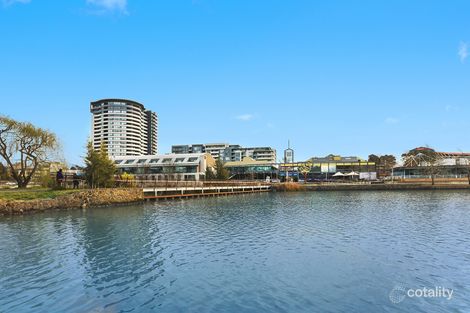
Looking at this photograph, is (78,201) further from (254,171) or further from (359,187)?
(254,171)

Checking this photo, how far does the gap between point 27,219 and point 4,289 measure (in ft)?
62.2

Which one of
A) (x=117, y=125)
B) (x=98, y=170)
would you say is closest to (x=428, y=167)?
(x=98, y=170)

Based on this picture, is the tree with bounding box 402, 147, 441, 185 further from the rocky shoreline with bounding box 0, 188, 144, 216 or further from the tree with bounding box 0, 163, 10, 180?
the tree with bounding box 0, 163, 10, 180

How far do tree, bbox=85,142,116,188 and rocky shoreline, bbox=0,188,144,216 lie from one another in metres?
2.34

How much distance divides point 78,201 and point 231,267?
27107 millimetres

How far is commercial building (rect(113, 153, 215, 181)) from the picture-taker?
287 ft

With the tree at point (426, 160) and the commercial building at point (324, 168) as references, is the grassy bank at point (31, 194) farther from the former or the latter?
the commercial building at point (324, 168)

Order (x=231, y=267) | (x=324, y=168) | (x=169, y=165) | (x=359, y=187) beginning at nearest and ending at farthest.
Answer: (x=231, y=267), (x=359, y=187), (x=169, y=165), (x=324, y=168)

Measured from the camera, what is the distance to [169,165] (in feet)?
290

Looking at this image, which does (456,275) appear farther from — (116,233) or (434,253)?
(116,233)

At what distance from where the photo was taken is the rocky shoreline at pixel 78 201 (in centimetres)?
3022

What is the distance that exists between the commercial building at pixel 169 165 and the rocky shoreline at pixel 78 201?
142ft

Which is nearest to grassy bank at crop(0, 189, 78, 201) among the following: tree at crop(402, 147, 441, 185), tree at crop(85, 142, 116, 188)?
tree at crop(85, 142, 116, 188)

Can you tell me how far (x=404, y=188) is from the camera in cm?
7181
